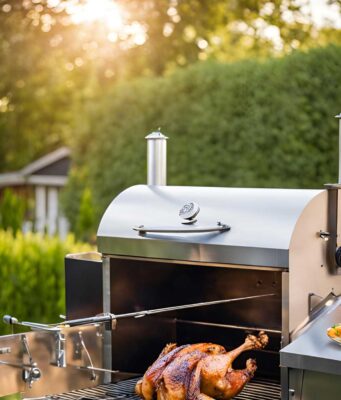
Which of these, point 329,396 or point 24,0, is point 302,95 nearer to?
point 329,396

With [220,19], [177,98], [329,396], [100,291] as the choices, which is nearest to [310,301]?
[329,396]

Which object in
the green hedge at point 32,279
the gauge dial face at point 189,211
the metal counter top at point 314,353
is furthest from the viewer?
the green hedge at point 32,279

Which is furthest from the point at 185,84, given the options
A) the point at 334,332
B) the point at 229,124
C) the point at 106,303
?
the point at 334,332

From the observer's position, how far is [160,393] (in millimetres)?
2844

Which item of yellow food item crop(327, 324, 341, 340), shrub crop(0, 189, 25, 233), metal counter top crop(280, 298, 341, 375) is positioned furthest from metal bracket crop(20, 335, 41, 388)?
shrub crop(0, 189, 25, 233)

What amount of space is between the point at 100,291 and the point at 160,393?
853 mm

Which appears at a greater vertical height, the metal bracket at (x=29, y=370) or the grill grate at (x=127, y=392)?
the metal bracket at (x=29, y=370)

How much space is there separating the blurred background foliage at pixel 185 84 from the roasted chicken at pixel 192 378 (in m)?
5.01

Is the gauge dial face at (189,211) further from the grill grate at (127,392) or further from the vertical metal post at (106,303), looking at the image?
the grill grate at (127,392)

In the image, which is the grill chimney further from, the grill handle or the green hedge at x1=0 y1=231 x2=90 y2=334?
the green hedge at x1=0 y1=231 x2=90 y2=334

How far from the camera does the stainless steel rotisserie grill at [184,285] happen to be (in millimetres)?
2855

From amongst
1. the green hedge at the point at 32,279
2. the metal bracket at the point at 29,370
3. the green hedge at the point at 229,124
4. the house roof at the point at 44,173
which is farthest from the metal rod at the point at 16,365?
the house roof at the point at 44,173

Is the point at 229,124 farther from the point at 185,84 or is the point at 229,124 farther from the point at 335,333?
the point at 335,333

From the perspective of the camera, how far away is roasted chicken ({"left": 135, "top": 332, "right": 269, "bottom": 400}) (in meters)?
2.82
